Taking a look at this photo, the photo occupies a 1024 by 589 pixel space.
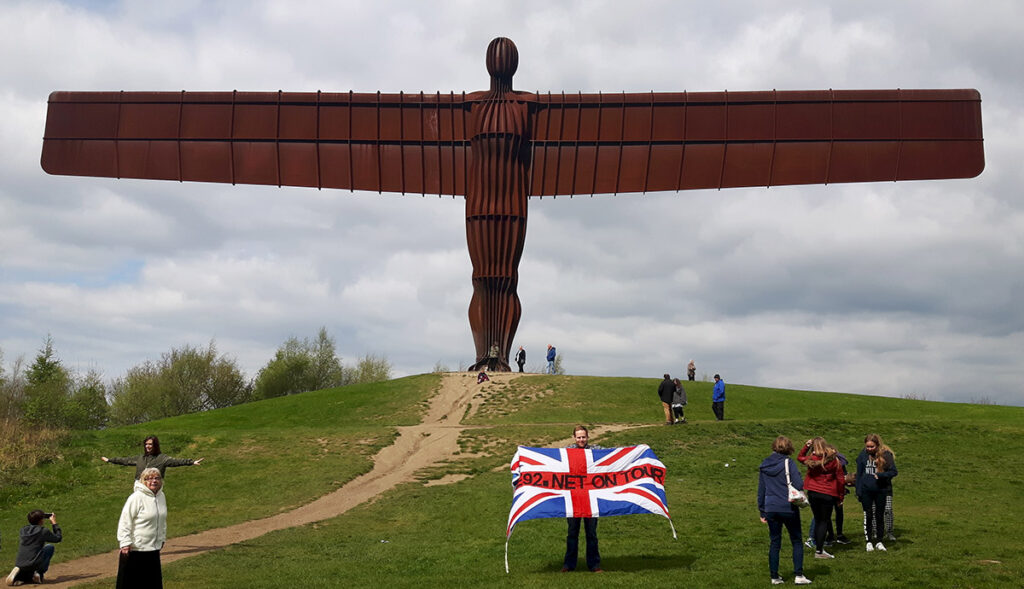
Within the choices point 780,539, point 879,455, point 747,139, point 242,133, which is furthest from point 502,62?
point 780,539

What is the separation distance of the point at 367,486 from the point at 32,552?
1086 centimetres

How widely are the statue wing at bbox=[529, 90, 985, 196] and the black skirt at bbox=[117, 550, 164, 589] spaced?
110 ft

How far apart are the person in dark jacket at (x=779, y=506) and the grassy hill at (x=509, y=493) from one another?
0.45 metres

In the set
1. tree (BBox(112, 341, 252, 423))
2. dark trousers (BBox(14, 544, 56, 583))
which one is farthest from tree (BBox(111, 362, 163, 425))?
dark trousers (BBox(14, 544, 56, 583))

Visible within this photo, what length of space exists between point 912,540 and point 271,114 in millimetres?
35282

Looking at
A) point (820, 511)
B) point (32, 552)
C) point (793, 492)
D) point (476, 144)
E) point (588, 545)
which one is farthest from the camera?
point (476, 144)

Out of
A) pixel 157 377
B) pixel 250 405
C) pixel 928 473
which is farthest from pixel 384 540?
pixel 157 377

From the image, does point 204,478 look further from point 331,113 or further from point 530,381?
point 331,113

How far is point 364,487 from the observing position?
23750 millimetres

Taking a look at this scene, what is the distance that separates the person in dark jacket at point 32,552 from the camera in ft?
45.0

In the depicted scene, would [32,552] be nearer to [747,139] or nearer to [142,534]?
[142,534]

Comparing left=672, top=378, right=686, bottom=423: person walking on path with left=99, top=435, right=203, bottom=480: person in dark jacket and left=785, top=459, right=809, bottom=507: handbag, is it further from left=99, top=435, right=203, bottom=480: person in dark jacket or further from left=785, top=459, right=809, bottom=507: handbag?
left=99, top=435, right=203, bottom=480: person in dark jacket

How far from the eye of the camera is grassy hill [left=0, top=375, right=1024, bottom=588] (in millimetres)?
12867

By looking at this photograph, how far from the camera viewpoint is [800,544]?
11164mm
